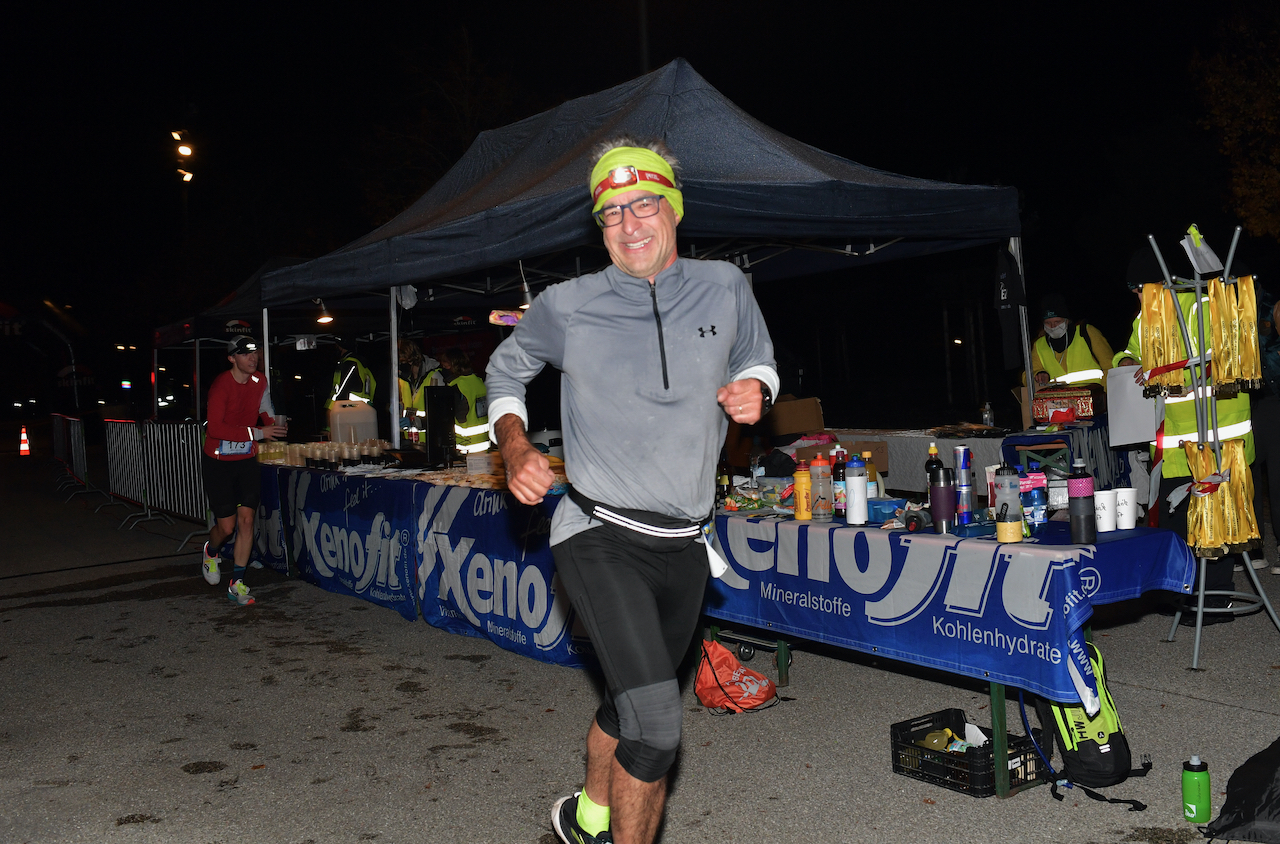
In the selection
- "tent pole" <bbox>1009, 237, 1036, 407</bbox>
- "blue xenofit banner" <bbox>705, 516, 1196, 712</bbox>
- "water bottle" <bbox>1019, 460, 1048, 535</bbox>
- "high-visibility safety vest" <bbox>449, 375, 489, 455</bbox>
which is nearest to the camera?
"blue xenofit banner" <bbox>705, 516, 1196, 712</bbox>

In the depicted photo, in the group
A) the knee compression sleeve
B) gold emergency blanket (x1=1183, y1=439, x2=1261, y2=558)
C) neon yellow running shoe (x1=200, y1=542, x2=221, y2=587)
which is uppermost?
gold emergency blanket (x1=1183, y1=439, x2=1261, y2=558)

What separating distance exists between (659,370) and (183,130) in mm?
26007

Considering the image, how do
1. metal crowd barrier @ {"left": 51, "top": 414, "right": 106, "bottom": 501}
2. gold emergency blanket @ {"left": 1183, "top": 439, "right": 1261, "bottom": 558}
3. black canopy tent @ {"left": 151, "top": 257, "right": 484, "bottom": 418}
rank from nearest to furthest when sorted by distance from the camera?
1. gold emergency blanket @ {"left": 1183, "top": 439, "right": 1261, "bottom": 558}
2. black canopy tent @ {"left": 151, "top": 257, "right": 484, "bottom": 418}
3. metal crowd barrier @ {"left": 51, "top": 414, "right": 106, "bottom": 501}

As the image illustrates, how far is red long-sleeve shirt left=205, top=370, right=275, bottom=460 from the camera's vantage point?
26.4 ft

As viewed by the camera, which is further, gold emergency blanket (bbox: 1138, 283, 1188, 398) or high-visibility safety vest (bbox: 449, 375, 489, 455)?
high-visibility safety vest (bbox: 449, 375, 489, 455)

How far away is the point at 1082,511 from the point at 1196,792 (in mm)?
1035

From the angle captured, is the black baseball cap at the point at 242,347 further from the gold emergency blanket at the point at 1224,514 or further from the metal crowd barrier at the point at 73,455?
the metal crowd barrier at the point at 73,455

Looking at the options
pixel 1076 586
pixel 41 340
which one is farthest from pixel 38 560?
pixel 41 340

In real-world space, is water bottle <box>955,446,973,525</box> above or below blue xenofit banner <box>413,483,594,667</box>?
above

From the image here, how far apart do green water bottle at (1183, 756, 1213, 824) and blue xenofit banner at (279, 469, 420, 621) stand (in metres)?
5.05

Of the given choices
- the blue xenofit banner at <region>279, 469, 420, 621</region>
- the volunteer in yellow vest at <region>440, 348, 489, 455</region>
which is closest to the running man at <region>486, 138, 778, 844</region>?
the blue xenofit banner at <region>279, 469, 420, 621</region>

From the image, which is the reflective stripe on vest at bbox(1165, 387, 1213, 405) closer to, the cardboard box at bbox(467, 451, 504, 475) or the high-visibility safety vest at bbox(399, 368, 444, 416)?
the cardboard box at bbox(467, 451, 504, 475)

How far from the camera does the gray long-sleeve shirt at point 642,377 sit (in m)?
2.79

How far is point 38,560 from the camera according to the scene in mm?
10734
